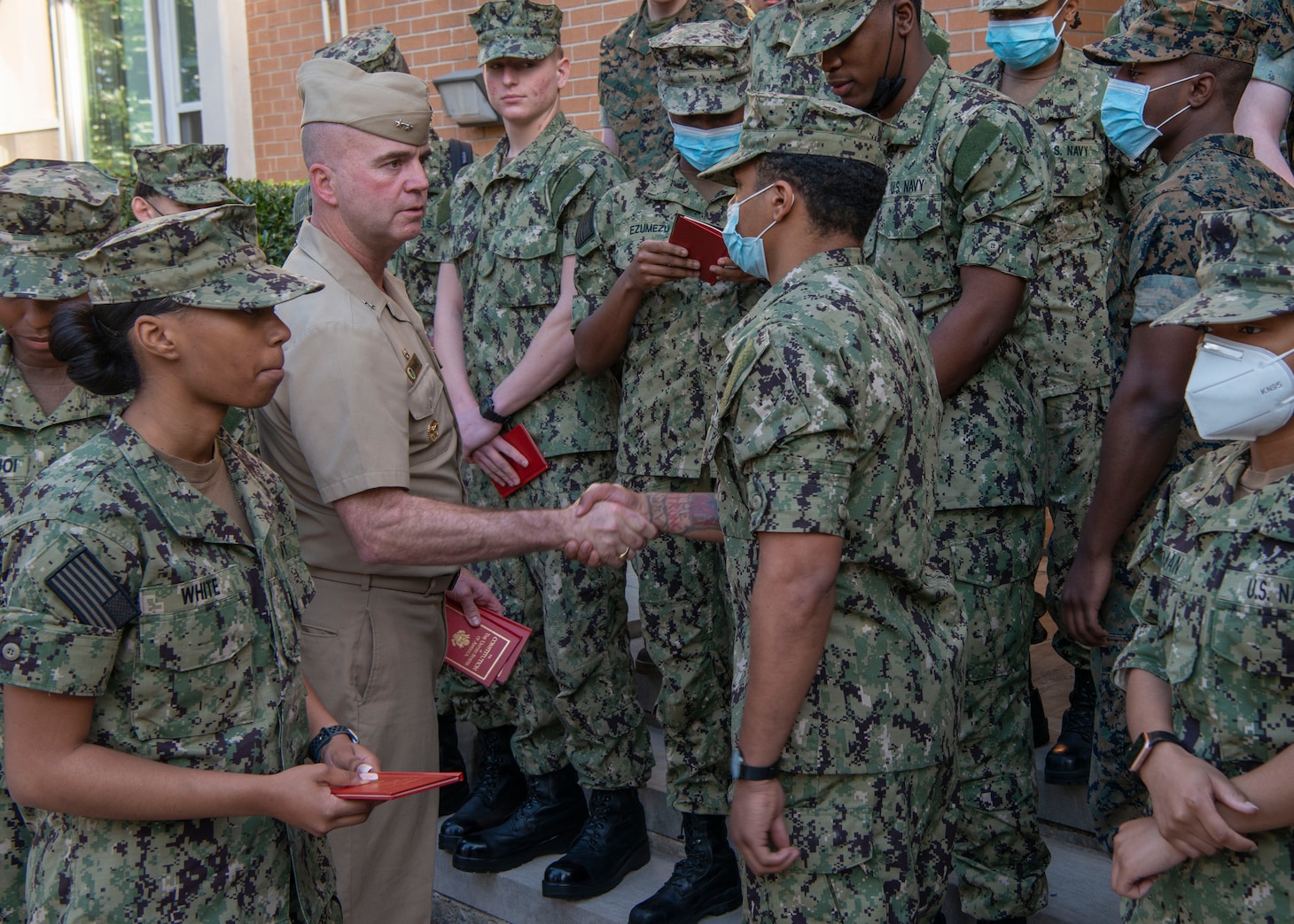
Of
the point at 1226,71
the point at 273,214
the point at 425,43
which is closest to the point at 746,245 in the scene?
the point at 1226,71

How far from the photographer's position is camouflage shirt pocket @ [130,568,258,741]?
6.73ft

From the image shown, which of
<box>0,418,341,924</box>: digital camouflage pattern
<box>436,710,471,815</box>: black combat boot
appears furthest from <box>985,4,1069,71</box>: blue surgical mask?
<box>0,418,341,924</box>: digital camouflage pattern

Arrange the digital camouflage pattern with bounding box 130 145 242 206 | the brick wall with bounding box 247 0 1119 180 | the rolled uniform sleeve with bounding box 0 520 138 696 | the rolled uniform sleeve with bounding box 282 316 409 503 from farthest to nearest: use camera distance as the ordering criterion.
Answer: the brick wall with bounding box 247 0 1119 180
the digital camouflage pattern with bounding box 130 145 242 206
the rolled uniform sleeve with bounding box 282 316 409 503
the rolled uniform sleeve with bounding box 0 520 138 696

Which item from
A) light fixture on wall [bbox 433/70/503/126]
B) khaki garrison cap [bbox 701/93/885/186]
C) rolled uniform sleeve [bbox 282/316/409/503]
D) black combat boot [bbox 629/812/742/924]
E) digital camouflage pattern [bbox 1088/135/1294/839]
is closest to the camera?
khaki garrison cap [bbox 701/93/885/186]

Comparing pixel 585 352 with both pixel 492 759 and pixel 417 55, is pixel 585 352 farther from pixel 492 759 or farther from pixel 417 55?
pixel 417 55

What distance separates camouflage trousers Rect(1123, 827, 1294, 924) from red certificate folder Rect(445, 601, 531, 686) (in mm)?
1682

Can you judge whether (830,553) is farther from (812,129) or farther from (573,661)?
(573,661)

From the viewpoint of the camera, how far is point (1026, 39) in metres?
4.29

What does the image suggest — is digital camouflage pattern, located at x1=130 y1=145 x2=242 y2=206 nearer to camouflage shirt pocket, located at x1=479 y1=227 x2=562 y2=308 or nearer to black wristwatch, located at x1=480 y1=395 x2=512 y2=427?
camouflage shirt pocket, located at x1=479 y1=227 x2=562 y2=308

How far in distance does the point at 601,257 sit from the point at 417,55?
17.7 feet

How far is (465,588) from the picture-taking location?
10.8ft

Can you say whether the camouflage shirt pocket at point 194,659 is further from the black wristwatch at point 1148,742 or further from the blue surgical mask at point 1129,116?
the blue surgical mask at point 1129,116

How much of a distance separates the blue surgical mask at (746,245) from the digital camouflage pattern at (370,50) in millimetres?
2733

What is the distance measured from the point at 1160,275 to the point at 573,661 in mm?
2082
